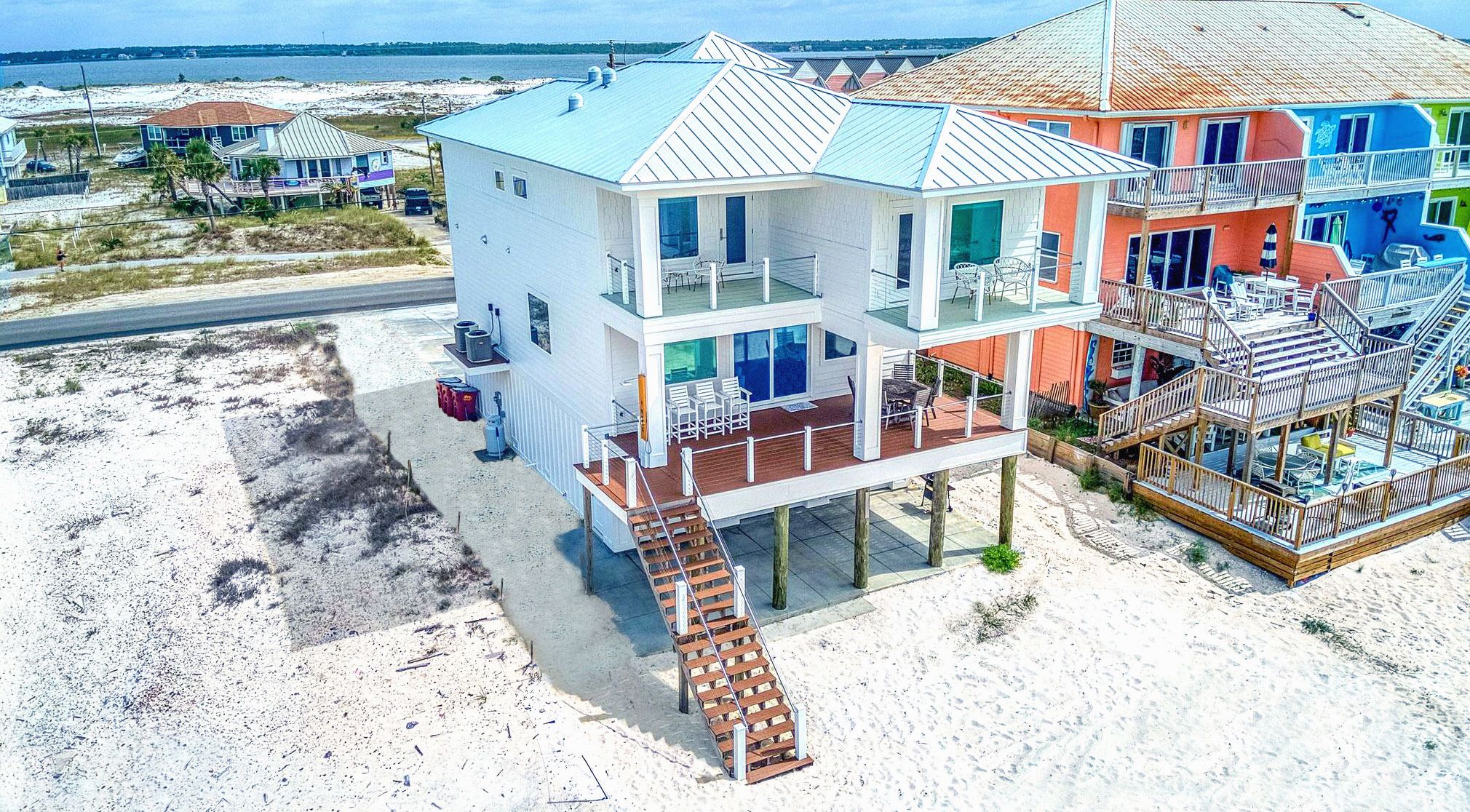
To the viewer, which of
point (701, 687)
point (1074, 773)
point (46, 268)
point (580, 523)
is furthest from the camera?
point (46, 268)

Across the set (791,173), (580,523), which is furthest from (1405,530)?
(580,523)

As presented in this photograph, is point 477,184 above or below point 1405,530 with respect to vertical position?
above

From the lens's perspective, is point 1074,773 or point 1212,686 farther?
point 1212,686

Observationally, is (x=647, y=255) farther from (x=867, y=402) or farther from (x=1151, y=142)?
(x=1151, y=142)

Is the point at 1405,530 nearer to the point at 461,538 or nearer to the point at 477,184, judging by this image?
the point at 461,538

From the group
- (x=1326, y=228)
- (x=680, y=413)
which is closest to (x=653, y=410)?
(x=680, y=413)

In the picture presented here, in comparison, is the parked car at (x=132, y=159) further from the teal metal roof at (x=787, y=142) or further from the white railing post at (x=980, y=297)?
the white railing post at (x=980, y=297)
